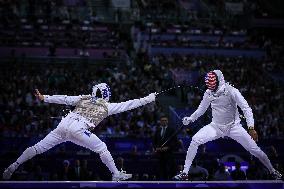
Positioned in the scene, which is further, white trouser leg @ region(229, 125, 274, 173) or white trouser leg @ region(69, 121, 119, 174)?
white trouser leg @ region(229, 125, 274, 173)

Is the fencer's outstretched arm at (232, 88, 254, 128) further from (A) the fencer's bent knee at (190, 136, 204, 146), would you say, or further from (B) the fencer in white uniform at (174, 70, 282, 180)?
(A) the fencer's bent knee at (190, 136, 204, 146)

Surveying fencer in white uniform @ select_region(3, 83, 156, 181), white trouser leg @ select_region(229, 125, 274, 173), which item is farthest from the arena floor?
white trouser leg @ select_region(229, 125, 274, 173)

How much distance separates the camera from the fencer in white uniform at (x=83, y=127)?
21.5 feet

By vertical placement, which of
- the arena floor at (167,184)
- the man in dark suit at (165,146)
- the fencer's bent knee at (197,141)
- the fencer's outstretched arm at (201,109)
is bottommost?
the man in dark suit at (165,146)

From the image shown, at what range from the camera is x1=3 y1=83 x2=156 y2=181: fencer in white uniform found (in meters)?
6.54

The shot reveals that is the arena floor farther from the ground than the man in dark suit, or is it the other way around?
the arena floor

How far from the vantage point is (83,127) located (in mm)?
6613

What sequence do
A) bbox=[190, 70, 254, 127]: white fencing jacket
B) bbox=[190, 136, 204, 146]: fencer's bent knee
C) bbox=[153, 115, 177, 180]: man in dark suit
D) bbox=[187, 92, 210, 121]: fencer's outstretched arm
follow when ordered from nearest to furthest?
1. bbox=[190, 136, 204, 146]: fencer's bent knee
2. bbox=[190, 70, 254, 127]: white fencing jacket
3. bbox=[187, 92, 210, 121]: fencer's outstretched arm
4. bbox=[153, 115, 177, 180]: man in dark suit

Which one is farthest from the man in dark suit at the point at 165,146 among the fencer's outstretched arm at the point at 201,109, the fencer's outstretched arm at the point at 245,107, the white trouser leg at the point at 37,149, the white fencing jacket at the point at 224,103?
the white trouser leg at the point at 37,149

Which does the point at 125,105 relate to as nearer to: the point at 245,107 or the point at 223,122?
the point at 223,122

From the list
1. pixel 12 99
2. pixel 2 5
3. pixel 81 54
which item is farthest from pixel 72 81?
pixel 2 5

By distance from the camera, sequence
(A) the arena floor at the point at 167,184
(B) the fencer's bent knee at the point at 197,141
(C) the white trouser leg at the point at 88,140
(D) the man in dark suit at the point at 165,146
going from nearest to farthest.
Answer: (A) the arena floor at the point at 167,184
(C) the white trouser leg at the point at 88,140
(B) the fencer's bent knee at the point at 197,141
(D) the man in dark suit at the point at 165,146

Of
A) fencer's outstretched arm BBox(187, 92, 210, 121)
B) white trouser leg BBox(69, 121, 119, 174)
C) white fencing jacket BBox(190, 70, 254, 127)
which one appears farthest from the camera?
fencer's outstretched arm BBox(187, 92, 210, 121)

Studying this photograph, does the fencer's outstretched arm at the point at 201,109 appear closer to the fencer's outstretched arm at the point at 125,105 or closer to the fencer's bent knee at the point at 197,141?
the fencer's bent knee at the point at 197,141
